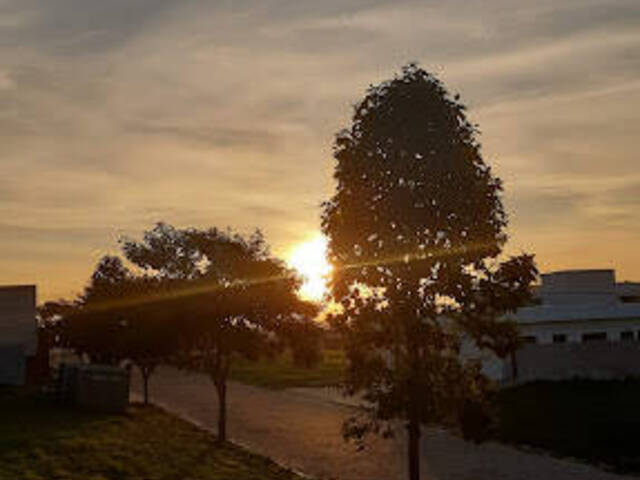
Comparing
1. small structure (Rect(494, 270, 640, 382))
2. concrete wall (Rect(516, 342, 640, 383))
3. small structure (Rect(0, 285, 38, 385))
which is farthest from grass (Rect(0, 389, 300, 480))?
small structure (Rect(0, 285, 38, 385))

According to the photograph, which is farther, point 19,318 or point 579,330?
point 19,318

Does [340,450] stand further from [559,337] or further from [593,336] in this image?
[593,336]

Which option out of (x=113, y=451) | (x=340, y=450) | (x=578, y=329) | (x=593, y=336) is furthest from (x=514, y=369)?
(x=113, y=451)

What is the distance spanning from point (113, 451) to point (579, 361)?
24200 millimetres

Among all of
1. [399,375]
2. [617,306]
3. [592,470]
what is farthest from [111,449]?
[617,306]

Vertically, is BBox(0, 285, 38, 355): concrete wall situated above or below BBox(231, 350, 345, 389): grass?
above

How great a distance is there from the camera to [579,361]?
4088cm

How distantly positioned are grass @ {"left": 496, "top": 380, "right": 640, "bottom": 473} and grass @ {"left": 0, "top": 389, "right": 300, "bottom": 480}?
25.0ft

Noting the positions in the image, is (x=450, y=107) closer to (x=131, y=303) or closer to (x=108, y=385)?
(x=108, y=385)

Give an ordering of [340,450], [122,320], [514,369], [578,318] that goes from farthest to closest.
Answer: [578,318]
[122,320]
[514,369]
[340,450]

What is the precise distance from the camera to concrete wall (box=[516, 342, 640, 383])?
40.1 meters

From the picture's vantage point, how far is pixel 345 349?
1791 cm

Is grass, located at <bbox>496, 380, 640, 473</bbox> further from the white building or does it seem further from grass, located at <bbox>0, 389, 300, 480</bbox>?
grass, located at <bbox>0, 389, 300, 480</bbox>

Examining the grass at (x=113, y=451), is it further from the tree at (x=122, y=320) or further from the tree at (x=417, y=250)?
the tree at (x=417, y=250)
